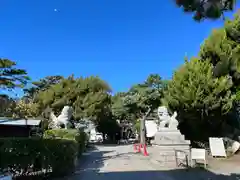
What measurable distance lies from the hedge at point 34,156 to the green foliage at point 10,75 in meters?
4.35

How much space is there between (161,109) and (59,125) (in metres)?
5.90

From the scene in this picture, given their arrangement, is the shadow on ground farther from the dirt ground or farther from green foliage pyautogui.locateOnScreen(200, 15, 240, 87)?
green foliage pyautogui.locateOnScreen(200, 15, 240, 87)

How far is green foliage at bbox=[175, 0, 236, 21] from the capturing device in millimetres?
4617

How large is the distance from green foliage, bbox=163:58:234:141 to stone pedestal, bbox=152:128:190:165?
7.19m

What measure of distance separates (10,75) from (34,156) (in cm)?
554

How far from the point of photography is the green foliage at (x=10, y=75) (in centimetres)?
1105

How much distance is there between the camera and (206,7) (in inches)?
186

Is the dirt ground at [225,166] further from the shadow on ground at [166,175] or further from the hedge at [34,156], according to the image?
the hedge at [34,156]

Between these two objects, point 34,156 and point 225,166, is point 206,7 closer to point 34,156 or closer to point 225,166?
point 34,156

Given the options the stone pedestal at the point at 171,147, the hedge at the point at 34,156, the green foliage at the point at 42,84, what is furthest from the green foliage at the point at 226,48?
the green foliage at the point at 42,84

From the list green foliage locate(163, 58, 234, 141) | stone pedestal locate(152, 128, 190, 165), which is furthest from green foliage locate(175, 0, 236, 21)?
green foliage locate(163, 58, 234, 141)

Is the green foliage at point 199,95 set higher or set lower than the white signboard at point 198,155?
higher

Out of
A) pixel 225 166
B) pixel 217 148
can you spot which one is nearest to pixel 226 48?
pixel 217 148

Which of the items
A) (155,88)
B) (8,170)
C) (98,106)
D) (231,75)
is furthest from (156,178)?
(98,106)
